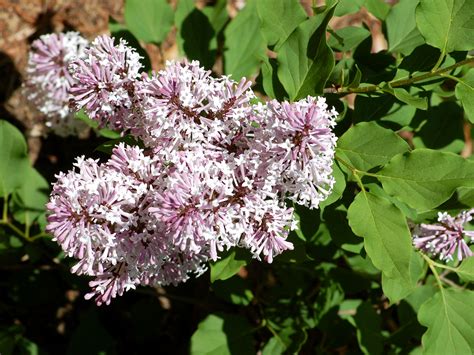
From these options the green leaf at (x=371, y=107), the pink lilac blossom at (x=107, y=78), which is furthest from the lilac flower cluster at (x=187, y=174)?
the green leaf at (x=371, y=107)

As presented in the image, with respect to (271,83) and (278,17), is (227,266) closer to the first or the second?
(271,83)

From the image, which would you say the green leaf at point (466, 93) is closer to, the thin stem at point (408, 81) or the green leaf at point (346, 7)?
the thin stem at point (408, 81)

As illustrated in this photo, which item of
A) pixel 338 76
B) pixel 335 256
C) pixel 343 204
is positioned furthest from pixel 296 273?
pixel 338 76

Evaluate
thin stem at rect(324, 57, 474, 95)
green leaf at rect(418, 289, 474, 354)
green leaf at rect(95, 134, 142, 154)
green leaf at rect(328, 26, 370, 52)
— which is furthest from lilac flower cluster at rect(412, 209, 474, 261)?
green leaf at rect(95, 134, 142, 154)

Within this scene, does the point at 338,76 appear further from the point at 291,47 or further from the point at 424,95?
the point at 424,95

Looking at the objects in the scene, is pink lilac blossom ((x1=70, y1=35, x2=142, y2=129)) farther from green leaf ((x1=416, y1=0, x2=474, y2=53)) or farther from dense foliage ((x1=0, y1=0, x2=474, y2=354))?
green leaf ((x1=416, y1=0, x2=474, y2=53))
